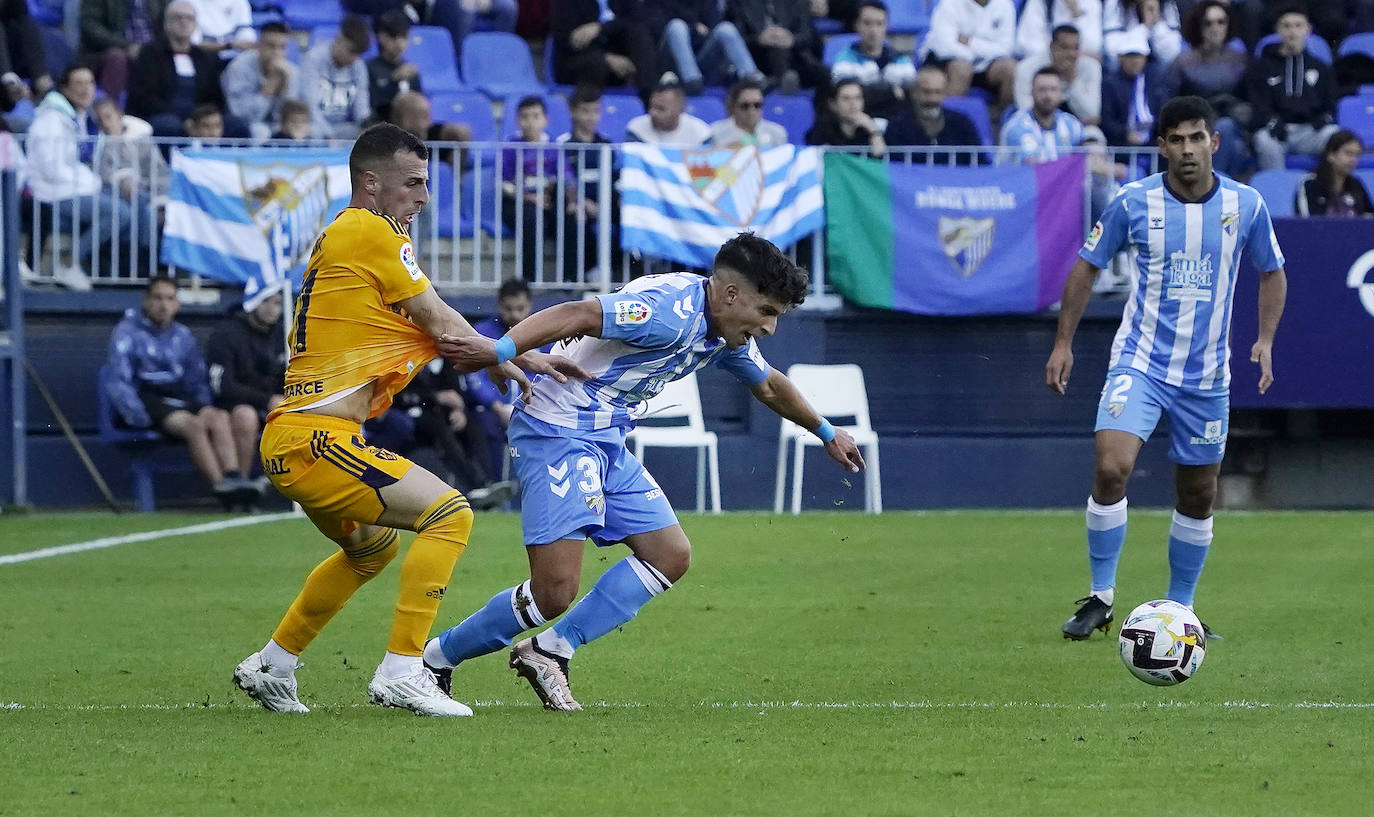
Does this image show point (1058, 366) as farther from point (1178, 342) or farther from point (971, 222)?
point (971, 222)

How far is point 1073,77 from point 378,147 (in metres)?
12.0

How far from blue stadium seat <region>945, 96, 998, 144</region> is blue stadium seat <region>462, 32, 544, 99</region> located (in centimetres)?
393

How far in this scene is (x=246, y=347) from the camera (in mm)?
14328

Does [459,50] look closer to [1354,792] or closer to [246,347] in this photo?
[246,347]

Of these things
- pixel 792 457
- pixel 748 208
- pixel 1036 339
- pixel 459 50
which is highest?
pixel 459 50

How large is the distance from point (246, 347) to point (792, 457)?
451 centimetres

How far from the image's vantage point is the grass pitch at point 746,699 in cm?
469

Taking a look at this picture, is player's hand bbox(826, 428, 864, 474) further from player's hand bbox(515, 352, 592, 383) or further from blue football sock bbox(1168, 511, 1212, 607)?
blue football sock bbox(1168, 511, 1212, 607)

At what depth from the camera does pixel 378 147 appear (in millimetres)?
5871

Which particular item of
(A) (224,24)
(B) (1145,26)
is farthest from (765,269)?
(B) (1145,26)

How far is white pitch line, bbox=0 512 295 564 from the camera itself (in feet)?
36.9

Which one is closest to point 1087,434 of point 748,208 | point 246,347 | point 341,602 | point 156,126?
point 748,208

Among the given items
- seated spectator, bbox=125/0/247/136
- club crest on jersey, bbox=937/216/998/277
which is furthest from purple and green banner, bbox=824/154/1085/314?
seated spectator, bbox=125/0/247/136

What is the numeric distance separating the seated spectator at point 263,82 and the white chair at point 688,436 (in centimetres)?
421
